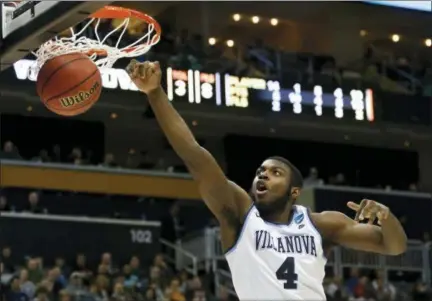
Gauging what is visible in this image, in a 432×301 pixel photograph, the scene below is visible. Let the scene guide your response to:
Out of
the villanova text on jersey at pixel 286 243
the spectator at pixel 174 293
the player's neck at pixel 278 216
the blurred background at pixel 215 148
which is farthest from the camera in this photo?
the blurred background at pixel 215 148

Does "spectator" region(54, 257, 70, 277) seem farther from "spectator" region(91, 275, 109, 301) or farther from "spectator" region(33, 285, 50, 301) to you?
"spectator" region(33, 285, 50, 301)

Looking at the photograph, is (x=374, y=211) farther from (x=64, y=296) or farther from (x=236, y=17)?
(x=236, y=17)

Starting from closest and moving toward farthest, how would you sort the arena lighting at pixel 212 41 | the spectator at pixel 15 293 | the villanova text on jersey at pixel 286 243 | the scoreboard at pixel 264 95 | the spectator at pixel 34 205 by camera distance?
the villanova text on jersey at pixel 286 243 → the spectator at pixel 15 293 → the spectator at pixel 34 205 → the scoreboard at pixel 264 95 → the arena lighting at pixel 212 41

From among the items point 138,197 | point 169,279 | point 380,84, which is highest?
point 380,84

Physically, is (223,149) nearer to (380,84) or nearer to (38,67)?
(380,84)

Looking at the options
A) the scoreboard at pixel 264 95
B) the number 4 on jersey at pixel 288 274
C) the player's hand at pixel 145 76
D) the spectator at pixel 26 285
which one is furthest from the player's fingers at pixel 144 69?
the scoreboard at pixel 264 95

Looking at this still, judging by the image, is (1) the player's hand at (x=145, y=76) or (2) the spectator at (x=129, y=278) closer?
(1) the player's hand at (x=145, y=76)

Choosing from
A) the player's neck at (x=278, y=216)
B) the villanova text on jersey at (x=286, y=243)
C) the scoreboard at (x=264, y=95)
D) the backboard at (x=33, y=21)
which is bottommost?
the villanova text on jersey at (x=286, y=243)

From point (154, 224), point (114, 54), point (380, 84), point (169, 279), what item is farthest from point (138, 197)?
point (114, 54)

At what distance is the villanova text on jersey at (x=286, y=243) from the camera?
464 centimetres

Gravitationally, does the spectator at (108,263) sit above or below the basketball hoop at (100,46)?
below

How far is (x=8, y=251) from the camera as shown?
13.7m

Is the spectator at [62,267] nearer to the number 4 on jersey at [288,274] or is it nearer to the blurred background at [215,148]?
the blurred background at [215,148]

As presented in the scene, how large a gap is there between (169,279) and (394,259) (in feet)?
14.7
